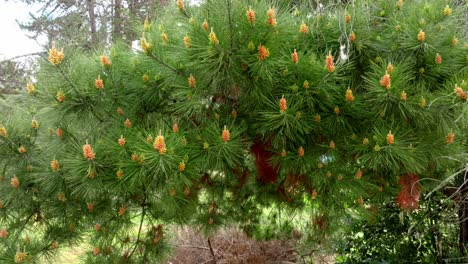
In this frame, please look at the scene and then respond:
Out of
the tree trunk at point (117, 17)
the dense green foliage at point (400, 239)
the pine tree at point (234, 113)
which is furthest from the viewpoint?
the tree trunk at point (117, 17)

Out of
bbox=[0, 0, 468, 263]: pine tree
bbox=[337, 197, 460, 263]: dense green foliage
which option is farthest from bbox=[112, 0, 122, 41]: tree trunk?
bbox=[0, 0, 468, 263]: pine tree

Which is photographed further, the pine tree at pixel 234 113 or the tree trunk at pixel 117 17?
the tree trunk at pixel 117 17

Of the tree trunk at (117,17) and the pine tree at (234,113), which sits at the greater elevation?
the tree trunk at (117,17)

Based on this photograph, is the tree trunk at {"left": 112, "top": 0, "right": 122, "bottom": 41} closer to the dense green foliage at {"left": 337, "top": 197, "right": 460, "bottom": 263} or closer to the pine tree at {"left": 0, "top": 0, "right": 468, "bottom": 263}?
the dense green foliage at {"left": 337, "top": 197, "right": 460, "bottom": 263}

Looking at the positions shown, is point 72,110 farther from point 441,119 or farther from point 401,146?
point 441,119

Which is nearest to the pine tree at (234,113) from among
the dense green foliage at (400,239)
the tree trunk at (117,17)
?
the dense green foliage at (400,239)

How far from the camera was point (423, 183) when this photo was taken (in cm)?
220

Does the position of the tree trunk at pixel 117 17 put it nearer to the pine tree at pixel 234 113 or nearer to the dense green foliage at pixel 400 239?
the dense green foliage at pixel 400 239

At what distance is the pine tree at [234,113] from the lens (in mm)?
1617

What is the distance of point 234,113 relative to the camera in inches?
72.6

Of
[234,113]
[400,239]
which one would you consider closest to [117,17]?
[400,239]

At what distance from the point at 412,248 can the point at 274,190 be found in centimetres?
174

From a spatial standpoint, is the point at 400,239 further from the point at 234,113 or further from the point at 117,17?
the point at 117,17

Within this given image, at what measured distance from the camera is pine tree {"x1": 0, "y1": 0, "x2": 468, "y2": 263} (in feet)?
5.31
